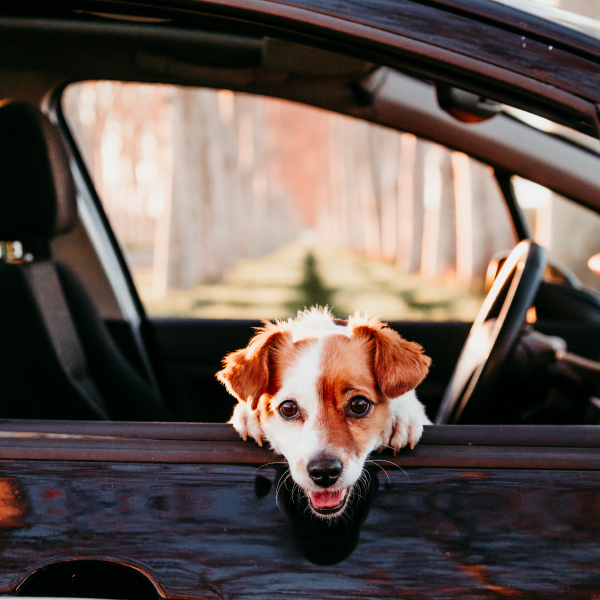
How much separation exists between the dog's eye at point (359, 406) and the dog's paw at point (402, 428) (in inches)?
2.9

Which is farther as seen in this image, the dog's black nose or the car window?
the car window

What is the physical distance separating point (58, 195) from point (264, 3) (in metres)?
1.42

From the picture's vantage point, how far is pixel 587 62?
4.24ft

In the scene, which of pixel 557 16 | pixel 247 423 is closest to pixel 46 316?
pixel 247 423

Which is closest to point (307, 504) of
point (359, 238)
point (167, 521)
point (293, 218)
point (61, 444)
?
point (167, 521)

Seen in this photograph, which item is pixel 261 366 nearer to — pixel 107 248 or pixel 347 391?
pixel 347 391

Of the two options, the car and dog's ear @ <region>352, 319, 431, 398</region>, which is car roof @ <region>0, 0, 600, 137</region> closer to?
the car

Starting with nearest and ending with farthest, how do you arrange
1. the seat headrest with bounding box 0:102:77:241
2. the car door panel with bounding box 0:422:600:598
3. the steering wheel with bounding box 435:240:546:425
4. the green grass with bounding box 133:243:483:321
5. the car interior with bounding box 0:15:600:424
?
1. the car door panel with bounding box 0:422:600:598
2. the steering wheel with bounding box 435:240:546:425
3. the car interior with bounding box 0:15:600:424
4. the seat headrest with bounding box 0:102:77:241
5. the green grass with bounding box 133:243:483:321

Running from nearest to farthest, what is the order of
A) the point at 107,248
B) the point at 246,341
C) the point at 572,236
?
the point at 107,248, the point at 246,341, the point at 572,236

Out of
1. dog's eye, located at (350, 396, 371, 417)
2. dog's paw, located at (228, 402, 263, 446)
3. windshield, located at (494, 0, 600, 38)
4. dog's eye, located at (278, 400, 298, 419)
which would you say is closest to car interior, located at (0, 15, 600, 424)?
windshield, located at (494, 0, 600, 38)

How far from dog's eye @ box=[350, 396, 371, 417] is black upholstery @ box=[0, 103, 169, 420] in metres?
0.94

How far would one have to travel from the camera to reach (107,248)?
3.31 m

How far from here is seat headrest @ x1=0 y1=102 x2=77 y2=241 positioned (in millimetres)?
2295

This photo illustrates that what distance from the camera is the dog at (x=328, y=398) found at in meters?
1.50
